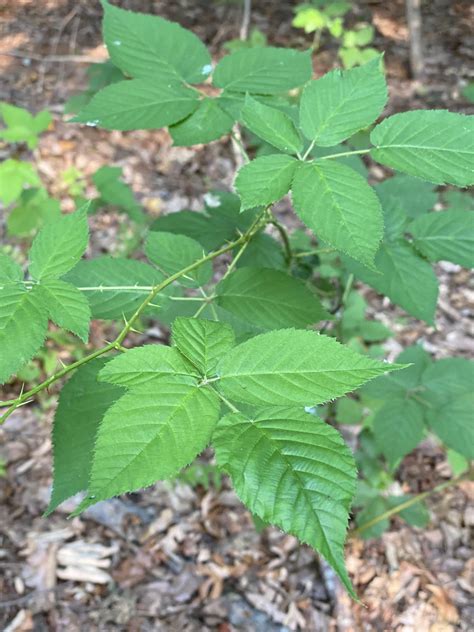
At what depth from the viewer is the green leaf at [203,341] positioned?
78 cm

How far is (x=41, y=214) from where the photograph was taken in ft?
9.65

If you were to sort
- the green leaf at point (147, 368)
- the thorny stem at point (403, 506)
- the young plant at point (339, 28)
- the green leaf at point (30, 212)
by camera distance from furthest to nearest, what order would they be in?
the young plant at point (339, 28), the green leaf at point (30, 212), the thorny stem at point (403, 506), the green leaf at point (147, 368)

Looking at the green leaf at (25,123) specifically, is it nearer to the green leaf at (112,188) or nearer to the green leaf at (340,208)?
the green leaf at (112,188)

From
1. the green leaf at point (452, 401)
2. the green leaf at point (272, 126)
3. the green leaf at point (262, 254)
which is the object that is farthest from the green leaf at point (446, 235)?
the green leaf at point (452, 401)

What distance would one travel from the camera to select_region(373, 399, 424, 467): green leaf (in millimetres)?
1706

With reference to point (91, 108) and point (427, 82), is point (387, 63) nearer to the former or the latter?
point (427, 82)

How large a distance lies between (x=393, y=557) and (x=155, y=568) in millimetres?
1008

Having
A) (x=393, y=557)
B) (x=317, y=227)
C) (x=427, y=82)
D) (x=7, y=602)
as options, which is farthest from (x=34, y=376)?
(x=427, y=82)

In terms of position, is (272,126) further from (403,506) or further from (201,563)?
(201,563)

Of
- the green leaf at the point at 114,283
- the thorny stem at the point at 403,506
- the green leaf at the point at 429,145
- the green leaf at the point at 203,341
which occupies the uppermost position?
the green leaf at the point at 429,145

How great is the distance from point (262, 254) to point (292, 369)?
716 mm

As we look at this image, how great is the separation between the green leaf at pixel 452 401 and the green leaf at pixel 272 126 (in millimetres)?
1009

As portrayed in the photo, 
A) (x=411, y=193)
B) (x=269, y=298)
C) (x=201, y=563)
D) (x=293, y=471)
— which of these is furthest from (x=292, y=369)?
(x=201, y=563)

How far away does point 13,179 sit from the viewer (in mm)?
2836
